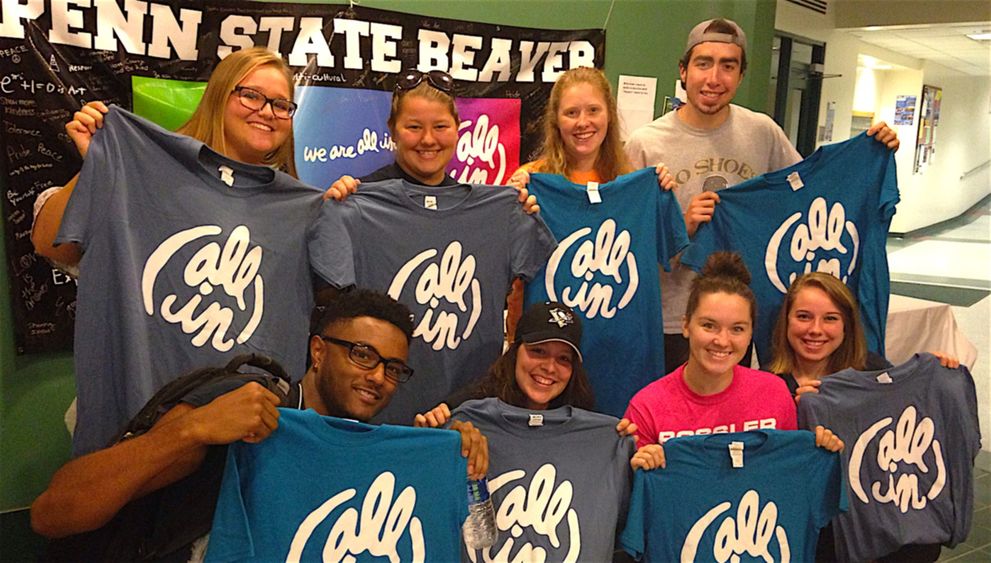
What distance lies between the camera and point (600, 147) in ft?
9.34

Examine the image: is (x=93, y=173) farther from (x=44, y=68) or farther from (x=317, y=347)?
(x=44, y=68)

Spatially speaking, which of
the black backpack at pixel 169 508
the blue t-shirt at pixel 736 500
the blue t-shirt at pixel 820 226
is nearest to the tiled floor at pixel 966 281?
the blue t-shirt at pixel 820 226

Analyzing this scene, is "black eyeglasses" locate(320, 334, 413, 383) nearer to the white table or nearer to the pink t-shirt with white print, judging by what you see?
the pink t-shirt with white print

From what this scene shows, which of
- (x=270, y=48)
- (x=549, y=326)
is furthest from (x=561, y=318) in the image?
(x=270, y=48)

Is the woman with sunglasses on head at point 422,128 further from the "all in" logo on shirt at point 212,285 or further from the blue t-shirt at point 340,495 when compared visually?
the blue t-shirt at point 340,495

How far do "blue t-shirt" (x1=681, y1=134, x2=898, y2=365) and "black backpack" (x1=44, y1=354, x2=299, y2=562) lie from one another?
5.84ft

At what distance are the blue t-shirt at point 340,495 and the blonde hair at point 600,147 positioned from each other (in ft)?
4.07

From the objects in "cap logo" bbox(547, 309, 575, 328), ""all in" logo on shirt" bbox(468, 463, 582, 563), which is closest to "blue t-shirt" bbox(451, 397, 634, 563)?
""all in" logo on shirt" bbox(468, 463, 582, 563)

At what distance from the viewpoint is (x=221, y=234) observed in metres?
2.21

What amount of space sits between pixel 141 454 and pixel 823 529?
1992 mm

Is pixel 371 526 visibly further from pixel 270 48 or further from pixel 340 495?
pixel 270 48

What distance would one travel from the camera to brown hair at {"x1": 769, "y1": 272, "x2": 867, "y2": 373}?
267 cm

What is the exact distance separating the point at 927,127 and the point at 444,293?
1393 cm

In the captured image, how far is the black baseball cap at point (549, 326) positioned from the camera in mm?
2311
